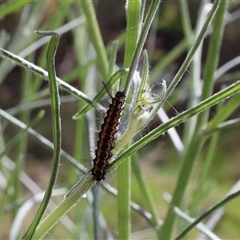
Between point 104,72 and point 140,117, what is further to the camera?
point 104,72

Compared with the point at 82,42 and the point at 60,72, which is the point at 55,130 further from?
the point at 60,72

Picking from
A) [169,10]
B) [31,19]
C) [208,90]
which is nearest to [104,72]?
[208,90]

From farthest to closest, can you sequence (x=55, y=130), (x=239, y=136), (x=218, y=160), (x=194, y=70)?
1. (x=239, y=136)
2. (x=218, y=160)
3. (x=194, y=70)
4. (x=55, y=130)

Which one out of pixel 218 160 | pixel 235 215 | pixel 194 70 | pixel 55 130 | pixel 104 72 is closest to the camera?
pixel 55 130

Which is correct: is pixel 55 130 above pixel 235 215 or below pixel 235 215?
below

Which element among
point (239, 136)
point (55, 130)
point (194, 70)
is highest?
point (239, 136)

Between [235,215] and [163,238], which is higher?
[235,215]

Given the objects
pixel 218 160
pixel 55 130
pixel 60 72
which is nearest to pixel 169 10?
pixel 60 72

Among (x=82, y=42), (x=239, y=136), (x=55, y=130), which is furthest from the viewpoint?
(x=239, y=136)

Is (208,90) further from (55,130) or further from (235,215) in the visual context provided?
(235,215)
